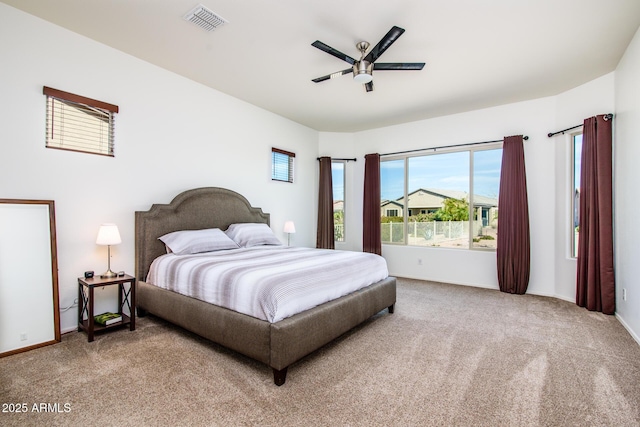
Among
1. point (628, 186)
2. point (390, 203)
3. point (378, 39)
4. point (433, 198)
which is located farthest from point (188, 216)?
point (628, 186)

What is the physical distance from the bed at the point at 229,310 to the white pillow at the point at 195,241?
0.55 feet

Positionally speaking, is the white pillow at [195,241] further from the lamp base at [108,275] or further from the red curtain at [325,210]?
the red curtain at [325,210]

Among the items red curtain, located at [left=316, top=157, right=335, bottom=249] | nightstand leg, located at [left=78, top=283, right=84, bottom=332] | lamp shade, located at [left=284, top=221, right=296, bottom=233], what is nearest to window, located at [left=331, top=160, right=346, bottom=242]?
red curtain, located at [left=316, top=157, right=335, bottom=249]

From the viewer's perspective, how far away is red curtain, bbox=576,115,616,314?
336 centimetres

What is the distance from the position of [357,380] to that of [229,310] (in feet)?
3.38

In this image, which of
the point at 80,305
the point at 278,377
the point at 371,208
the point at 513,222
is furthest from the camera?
the point at 371,208

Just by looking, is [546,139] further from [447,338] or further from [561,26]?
[447,338]

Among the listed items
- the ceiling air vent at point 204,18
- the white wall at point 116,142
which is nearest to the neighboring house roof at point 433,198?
the white wall at point 116,142

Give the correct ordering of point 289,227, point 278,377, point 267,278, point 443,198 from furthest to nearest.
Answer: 1. point 443,198
2. point 289,227
3. point 267,278
4. point 278,377

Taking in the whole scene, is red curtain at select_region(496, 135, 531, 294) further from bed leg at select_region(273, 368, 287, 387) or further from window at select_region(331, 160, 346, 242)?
bed leg at select_region(273, 368, 287, 387)

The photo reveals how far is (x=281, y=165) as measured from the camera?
17.6 ft

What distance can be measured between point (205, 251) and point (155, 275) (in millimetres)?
539

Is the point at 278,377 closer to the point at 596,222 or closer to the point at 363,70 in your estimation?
the point at 363,70

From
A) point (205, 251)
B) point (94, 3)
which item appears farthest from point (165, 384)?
point (94, 3)
